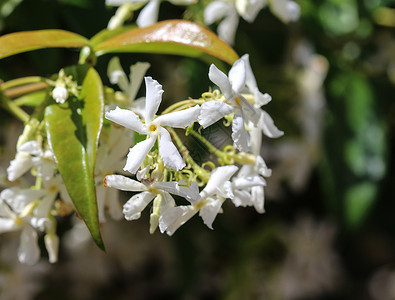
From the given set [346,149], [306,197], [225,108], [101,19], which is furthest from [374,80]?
[225,108]

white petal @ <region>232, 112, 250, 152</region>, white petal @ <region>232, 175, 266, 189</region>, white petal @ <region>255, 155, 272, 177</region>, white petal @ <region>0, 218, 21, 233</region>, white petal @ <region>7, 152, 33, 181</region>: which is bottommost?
white petal @ <region>0, 218, 21, 233</region>

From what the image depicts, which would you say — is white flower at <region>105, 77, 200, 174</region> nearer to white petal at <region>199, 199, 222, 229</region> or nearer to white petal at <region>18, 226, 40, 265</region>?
white petal at <region>199, 199, 222, 229</region>

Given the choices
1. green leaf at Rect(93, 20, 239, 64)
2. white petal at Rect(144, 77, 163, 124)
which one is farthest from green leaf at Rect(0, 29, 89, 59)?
white petal at Rect(144, 77, 163, 124)

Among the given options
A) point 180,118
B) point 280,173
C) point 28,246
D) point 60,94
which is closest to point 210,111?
point 180,118

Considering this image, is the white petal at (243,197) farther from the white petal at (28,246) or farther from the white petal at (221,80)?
the white petal at (28,246)

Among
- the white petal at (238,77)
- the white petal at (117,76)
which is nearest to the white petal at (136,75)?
the white petal at (117,76)

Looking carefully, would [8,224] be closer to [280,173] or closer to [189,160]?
[189,160]
